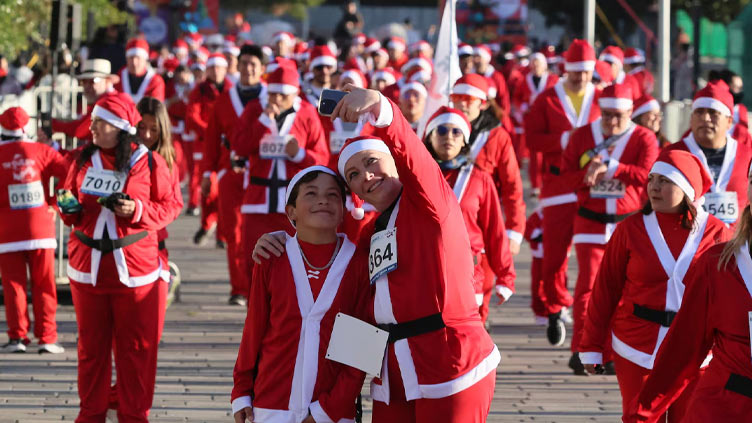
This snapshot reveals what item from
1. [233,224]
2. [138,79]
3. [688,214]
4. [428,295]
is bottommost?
[233,224]

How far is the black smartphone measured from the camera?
172 inches

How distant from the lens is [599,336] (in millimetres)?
6074

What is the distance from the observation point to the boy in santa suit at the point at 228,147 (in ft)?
39.9

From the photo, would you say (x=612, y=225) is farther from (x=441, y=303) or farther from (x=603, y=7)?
(x=603, y=7)

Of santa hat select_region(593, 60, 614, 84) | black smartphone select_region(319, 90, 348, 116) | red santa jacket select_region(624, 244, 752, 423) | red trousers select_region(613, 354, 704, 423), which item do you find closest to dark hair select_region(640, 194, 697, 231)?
red trousers select_region(613, 354, 704, 423)

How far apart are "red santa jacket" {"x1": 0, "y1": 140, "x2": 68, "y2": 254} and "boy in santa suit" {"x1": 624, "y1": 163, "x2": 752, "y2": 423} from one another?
234 inches

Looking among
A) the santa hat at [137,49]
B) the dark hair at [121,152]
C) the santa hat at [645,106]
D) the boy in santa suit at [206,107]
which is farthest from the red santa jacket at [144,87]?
the dark hair at [121,152]

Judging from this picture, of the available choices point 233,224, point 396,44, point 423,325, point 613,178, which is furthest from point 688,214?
point 396,44

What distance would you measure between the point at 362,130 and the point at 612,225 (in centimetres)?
224

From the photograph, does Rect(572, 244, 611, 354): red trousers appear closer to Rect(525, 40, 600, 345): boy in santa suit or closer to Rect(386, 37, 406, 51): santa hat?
Rect(525, 40, 600, 345): boy in santa suit

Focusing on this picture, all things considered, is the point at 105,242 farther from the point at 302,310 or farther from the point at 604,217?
the point at 604,217

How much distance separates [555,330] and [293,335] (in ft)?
18.1

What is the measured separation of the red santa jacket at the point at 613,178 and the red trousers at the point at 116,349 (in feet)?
10.9

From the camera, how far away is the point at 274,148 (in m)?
10.2
